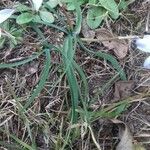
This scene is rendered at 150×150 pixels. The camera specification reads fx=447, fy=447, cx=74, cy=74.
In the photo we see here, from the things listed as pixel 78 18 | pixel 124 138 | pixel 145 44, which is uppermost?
pixel 78 18

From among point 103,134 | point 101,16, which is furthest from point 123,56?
point 103,134

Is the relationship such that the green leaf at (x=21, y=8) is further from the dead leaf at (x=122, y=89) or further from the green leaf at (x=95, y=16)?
the dead leaf at (x=122, y=89)

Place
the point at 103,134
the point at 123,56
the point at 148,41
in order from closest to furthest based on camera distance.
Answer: the point at 148,41
the point at 103,134
the point at 123,56

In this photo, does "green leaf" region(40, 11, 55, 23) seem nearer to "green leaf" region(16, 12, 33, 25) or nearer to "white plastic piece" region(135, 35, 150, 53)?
"green leaf" region(16, 12, 33, 25)

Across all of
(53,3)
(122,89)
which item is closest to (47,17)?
(53,3)

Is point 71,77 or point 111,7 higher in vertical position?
point 111,7

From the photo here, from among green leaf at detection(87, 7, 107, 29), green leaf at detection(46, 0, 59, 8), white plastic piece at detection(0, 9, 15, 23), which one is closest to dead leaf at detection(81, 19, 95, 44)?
green leaf at detection(87, 7, 107, 29)

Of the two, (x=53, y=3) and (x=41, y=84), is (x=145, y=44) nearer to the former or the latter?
(x=41, y=84)

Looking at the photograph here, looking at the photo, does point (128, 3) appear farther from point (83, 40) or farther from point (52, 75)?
point (52, 75)
